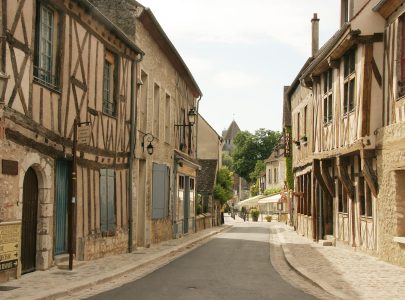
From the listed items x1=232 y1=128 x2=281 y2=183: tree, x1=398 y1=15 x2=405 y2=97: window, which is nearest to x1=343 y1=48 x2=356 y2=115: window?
x1=398 y1=15 x2=405 y2=97: window

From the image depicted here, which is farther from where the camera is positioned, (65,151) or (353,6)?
(353,6)

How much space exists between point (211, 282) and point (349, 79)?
7.73 meters

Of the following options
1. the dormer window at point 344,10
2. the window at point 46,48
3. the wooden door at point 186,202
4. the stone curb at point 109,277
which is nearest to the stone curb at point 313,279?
the stone curb at point 109,277

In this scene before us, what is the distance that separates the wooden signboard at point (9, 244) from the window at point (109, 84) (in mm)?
5404

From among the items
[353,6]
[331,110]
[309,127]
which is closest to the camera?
[353,6]

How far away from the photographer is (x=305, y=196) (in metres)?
23.5

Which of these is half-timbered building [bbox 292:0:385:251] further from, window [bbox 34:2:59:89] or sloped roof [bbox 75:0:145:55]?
window [bbox 34:2:59:89]

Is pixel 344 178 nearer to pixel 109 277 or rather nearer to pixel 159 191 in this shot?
pixel 159 191

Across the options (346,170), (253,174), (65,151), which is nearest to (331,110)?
(346,170)

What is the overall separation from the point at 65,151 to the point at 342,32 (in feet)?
24.5

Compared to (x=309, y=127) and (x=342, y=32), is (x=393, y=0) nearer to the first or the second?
(x=342, y=32)

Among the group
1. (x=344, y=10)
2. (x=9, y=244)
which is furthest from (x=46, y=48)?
(x=344, y=10)

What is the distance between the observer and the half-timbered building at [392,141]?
38.4ft

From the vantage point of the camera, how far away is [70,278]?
937cm
